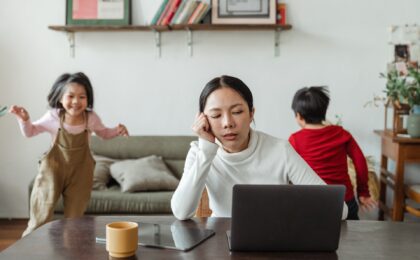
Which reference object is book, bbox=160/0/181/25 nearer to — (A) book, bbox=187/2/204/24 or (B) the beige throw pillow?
(A) book, bbox=187/2/204/24

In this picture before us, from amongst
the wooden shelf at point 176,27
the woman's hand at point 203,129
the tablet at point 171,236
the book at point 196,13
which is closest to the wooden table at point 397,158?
the wooden shelf at point 176,27

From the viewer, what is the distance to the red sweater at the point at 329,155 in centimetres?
243

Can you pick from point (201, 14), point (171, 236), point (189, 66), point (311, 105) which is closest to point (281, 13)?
point (201, 14)

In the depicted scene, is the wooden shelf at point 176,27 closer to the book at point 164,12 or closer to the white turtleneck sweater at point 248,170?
the book at point 164,12

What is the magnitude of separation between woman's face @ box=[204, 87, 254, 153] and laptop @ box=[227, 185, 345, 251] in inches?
17.7

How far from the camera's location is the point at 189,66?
3934mm

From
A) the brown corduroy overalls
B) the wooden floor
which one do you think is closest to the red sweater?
the brown corduroy overalls

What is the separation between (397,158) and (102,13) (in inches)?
94.1

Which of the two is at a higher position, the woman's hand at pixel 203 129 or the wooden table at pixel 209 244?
the woman's hand at pixel 203 129

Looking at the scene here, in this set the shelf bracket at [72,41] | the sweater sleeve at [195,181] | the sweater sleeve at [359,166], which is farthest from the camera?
the shelf bracket at [72,41]

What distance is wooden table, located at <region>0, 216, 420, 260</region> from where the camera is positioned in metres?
1.18

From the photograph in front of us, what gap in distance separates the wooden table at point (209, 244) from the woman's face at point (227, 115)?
27 centimetres

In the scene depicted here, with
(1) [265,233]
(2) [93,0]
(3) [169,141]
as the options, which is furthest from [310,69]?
(1) [265,233]


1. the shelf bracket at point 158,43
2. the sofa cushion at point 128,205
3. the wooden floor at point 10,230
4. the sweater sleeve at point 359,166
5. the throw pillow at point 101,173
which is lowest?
the wooden floor at point 10,230
